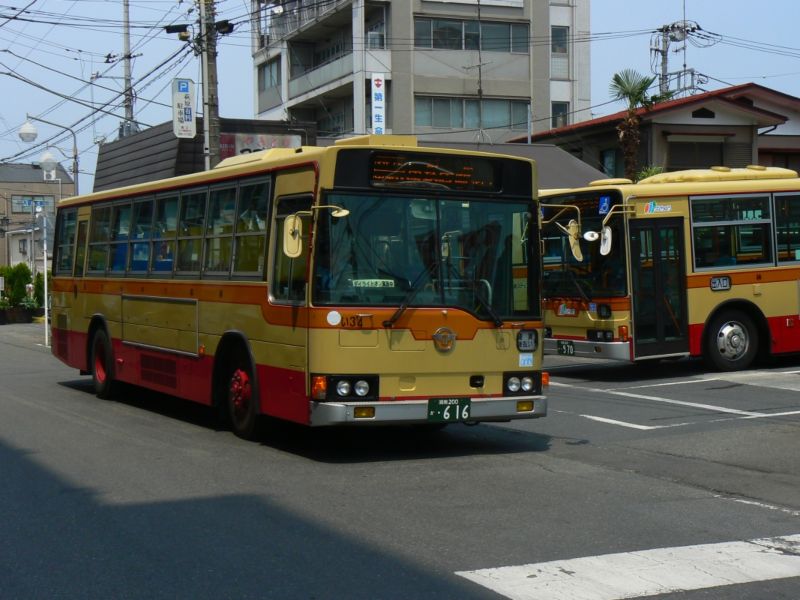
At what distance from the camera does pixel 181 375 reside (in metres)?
13.4

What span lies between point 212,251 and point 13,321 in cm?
3482

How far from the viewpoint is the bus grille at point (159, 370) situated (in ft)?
45.0

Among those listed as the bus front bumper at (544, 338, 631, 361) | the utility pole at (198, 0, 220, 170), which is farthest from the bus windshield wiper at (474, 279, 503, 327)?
the utility pole at (198, 0, 220, 170)

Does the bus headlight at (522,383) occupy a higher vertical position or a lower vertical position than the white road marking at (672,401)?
higher

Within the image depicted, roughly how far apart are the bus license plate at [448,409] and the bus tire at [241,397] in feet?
6.67

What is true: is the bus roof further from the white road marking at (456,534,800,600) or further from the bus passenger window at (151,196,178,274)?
the white road marking at (456,534,800,600)

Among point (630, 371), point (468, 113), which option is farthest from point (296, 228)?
point (468, 113)

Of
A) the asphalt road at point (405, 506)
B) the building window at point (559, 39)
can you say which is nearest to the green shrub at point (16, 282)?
the building window at point (559, 39)

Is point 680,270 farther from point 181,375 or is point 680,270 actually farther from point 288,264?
point 288,264

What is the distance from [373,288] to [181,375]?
396cm

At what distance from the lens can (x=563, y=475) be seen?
1020cm

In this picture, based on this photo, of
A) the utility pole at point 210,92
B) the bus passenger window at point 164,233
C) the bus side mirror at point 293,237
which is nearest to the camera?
the bus side mirror at point 293,237

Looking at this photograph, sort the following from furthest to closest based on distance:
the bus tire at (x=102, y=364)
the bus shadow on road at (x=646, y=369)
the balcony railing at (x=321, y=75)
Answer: the balcony railing at (x=321, y=75)
the bus shadow on road at (x=646, y=369)
the bus tire at (x=102, y=364)

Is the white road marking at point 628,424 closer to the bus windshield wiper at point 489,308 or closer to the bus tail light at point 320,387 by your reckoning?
the bus windshield wiper at point 489,308
